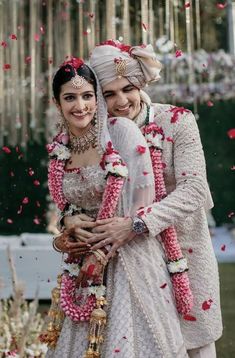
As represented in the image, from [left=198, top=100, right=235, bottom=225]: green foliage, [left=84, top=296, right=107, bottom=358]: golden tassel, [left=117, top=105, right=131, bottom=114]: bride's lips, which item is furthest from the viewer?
[left=198, top=100, right=235, bottom=225]: green foliage

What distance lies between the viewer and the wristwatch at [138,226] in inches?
98.0

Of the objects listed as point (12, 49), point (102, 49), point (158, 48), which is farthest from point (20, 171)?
point (102, 49)

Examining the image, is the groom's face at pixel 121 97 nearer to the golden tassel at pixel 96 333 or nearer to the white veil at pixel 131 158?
the white veil at pixel 131 158

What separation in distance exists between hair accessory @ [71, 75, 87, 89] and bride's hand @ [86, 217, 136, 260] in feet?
1.30

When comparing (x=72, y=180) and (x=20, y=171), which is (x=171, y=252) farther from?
(x=20, y=171)

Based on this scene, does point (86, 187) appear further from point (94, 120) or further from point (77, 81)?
point (77, 81)

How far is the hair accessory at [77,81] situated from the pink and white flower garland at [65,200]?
19 centimetres

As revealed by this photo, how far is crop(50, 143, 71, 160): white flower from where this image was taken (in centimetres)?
262

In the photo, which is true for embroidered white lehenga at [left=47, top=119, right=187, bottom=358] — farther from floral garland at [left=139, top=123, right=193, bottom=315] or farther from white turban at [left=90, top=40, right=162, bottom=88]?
white turban at [left=90, top=40, right=162, bottom=88]

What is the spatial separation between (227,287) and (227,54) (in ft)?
12.5

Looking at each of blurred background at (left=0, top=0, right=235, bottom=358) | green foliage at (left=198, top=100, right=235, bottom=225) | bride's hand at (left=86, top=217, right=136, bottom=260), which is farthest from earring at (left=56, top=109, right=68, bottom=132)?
green foliage at (left=198, top=100, right=235, bottom=225)

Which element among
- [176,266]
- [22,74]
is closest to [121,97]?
[176,266]

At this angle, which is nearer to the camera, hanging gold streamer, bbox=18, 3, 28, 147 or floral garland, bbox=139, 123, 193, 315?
floral garland, bbox=139, 123, 193, 315

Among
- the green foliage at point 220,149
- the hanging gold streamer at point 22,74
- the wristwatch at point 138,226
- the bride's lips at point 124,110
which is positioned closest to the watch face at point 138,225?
the wristwatch at point 138,226
